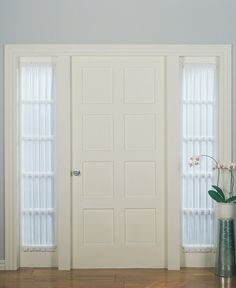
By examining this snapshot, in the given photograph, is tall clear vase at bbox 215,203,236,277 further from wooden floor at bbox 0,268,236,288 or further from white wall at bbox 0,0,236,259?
white wall at bbox 0,0,236,259

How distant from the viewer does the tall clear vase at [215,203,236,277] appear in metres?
3.62

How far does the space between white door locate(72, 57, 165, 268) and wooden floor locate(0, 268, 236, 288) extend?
0.15m

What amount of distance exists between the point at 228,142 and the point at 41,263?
217cm

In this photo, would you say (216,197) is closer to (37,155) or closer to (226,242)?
(226,242)

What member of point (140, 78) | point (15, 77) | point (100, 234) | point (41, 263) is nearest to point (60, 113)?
point (15, 77)

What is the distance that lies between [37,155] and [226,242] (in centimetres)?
196

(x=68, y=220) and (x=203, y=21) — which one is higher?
(x=203, y=21)

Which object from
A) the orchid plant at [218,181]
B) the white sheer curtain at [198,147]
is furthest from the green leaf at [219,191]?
the white sheer curtain at [198,147]

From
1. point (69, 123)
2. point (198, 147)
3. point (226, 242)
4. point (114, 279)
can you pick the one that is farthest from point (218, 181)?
point (69, 123)

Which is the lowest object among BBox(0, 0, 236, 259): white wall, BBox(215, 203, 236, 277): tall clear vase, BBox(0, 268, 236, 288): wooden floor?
BBox(0, 268, 236, 288): wooden floor

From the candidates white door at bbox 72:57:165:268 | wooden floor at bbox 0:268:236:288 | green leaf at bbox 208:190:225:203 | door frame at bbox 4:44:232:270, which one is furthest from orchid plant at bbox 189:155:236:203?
wooden floor at bbox 0:268:236:288

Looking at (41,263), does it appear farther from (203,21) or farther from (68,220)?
(203,21)

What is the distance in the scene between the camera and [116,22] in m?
3.80

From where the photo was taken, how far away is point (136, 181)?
3.90 metres
